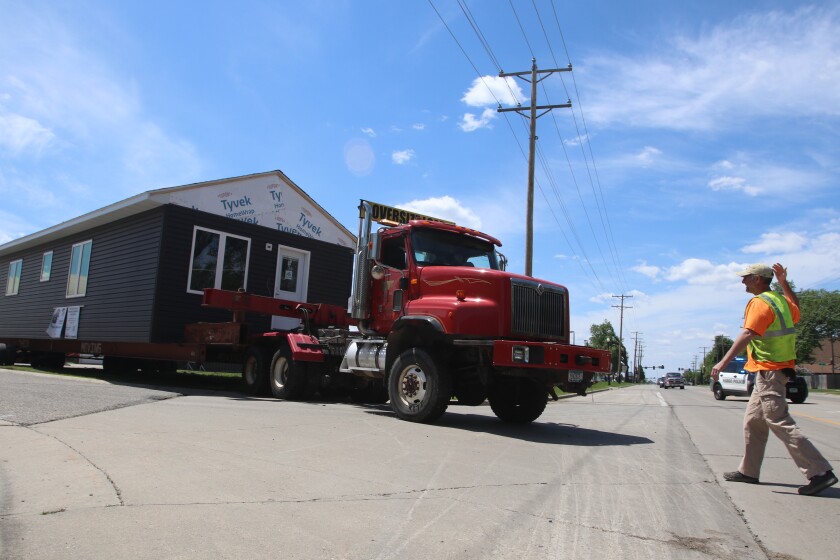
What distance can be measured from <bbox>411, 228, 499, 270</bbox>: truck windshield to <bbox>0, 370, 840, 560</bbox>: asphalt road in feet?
8.90

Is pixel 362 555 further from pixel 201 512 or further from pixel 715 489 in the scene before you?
pixel 715 489

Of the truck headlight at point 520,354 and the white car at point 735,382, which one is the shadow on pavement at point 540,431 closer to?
the truck headlight at point 520,354

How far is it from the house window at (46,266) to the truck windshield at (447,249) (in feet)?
47.6

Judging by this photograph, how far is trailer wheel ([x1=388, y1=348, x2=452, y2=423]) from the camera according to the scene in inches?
329

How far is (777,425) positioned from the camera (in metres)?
4.99

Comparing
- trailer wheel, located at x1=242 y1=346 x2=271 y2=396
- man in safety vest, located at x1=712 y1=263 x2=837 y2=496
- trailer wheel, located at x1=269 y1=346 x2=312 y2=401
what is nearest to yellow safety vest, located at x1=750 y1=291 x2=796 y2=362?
man in safety vest, located at x1=712 y1=263 x2=837 y2=496

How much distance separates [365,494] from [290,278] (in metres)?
12.6

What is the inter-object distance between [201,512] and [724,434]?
29.3 ft

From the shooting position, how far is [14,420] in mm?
6875

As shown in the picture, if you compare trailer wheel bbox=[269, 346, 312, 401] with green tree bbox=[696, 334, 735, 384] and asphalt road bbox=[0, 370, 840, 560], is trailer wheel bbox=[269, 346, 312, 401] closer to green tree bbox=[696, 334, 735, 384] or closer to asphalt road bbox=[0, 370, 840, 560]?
asphalt road bbox=[0, 370, 840, 560]

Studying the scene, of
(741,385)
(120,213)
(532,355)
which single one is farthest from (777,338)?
(741,385)

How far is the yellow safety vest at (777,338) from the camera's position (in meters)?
5.11

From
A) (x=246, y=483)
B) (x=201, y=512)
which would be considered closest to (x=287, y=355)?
(x=246, y=483)

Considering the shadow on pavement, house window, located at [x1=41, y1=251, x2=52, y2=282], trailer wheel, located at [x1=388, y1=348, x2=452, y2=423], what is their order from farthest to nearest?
house window, located at [x1=41, y1=251, x2=52, y2=282]
trailer wheel, located at [x1=388, y1=348, x2=452, y2=423]
the shadow on pavement
